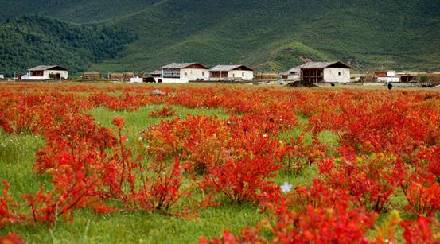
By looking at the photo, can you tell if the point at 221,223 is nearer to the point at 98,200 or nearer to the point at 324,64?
the point at 98,200

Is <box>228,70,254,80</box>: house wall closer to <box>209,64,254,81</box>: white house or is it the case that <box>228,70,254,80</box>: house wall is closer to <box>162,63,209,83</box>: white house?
<box>209,64,254,81</box>: white house

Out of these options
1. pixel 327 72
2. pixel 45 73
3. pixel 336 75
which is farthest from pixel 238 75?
pixel 45 73

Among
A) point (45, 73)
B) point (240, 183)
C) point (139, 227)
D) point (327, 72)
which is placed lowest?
point (139, 227)

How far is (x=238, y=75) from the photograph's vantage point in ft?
404

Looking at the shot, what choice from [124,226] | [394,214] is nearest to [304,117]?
[124,226]

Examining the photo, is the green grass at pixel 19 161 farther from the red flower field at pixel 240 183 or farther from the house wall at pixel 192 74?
the house wall at pixel 192 74

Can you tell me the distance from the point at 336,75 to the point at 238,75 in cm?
3172

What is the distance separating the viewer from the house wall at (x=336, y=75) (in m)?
96.0

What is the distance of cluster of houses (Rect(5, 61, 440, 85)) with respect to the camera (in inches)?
3775

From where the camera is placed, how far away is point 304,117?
56.3ft

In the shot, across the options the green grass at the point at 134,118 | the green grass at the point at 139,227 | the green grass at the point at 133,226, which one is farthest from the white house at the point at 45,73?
the green grass at the point at 139,227

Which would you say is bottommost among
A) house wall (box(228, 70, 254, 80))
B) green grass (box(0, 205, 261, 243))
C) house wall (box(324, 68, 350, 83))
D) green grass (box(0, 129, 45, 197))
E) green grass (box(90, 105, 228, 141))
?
green grass (box(0, 205, 261, 243))

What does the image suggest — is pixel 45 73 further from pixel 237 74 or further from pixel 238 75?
pixel 238 75

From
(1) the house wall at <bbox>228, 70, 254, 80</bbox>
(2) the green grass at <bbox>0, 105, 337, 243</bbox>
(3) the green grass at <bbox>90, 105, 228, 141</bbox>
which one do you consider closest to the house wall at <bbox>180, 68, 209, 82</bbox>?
(1) the house wall at <bbox>228, 70, 254, 80</bbox>
